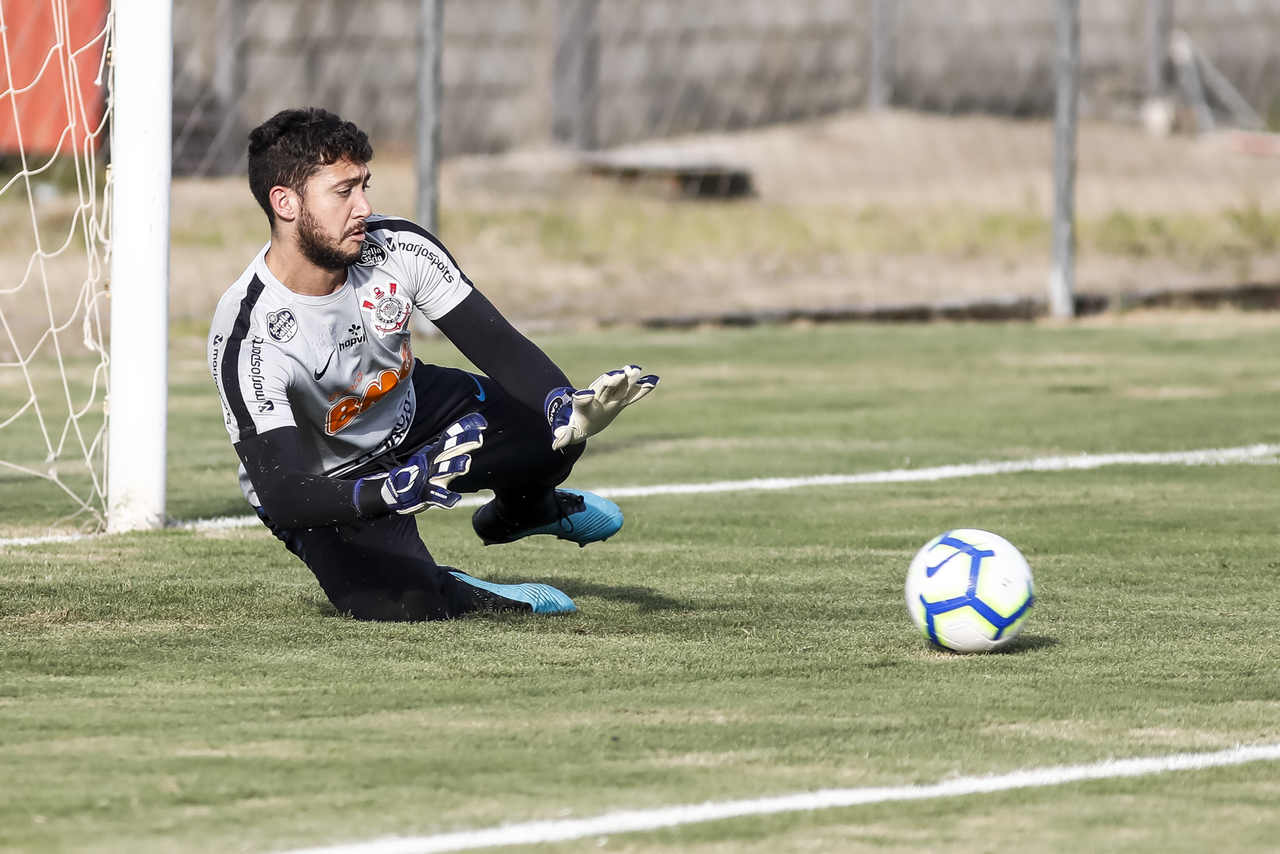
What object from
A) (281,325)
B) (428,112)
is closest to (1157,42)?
(428,112)

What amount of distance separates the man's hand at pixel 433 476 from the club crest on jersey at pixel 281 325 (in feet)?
2.20

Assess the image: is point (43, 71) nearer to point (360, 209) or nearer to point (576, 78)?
point (360, 209)

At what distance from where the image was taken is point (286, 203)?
5590 millimetres

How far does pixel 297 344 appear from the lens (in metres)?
5.62

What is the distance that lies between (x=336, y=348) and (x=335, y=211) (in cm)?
38

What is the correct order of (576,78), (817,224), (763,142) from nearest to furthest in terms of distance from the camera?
1. (576,78)
2. (817,224)
3. (763,142)

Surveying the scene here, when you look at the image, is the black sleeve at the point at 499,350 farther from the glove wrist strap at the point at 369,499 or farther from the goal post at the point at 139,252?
the goal post at the point at 139,252

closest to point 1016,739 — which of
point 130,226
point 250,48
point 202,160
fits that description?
point 130,226

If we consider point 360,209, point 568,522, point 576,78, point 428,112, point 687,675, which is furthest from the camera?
point 576,78

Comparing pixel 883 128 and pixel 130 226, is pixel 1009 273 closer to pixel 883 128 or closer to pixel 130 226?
pixel 883 128

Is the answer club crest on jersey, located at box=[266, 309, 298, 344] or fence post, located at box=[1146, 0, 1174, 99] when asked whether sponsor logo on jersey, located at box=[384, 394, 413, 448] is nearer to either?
club crest on jersey, located at box=[266, 309, 298, 344]

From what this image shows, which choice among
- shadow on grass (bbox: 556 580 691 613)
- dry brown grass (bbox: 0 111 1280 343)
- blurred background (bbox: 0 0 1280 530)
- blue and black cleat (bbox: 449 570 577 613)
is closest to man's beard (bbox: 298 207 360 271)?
blue and black cleat (bbox: 449 570 577 613)

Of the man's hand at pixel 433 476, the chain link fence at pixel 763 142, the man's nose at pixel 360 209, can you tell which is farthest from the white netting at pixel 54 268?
the man's hand at pixel 433 476

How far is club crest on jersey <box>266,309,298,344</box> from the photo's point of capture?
5598 millimetres
